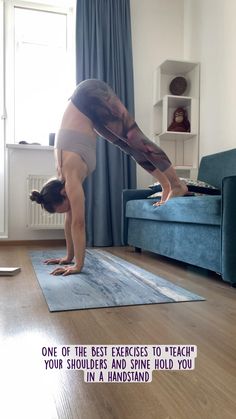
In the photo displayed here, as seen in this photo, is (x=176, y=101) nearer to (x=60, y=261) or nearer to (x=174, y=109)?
(x=174, y=109)

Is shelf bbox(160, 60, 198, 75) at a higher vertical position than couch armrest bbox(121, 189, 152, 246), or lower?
higher

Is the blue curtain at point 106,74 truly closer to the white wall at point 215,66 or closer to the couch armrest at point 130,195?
the couch armrest at point 130,195

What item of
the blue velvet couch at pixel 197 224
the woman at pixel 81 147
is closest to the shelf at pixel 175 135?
the blue velvet couch at pixel 197 224

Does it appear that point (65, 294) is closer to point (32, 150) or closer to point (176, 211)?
point (176, 211)

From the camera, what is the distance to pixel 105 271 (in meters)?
2.24

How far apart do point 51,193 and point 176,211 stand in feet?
2.53

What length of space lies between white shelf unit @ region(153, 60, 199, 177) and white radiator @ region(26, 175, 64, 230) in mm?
1351

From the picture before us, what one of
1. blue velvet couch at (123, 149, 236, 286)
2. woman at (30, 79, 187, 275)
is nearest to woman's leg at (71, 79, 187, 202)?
woman at (30, 79, 187, 275)

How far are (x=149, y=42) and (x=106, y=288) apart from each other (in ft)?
10.8

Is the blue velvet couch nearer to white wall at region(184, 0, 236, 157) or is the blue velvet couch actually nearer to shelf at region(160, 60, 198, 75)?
white wall at region(184, 0, 236, 157)

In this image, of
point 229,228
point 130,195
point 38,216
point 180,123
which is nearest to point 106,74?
point 180,123

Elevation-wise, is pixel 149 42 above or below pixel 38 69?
above

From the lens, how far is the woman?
6.78ft

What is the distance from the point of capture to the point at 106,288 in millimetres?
1787
